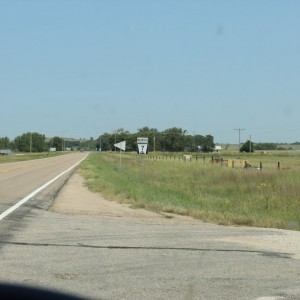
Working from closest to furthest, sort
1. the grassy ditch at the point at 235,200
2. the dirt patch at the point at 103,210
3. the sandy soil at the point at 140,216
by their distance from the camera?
the sandy soil at the point at 140,216 < the dirt patch at the point at 103,210 < the grassy ditch at the point at 235,200

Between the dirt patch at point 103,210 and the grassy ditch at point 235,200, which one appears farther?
the grassy ditch at point 235,200

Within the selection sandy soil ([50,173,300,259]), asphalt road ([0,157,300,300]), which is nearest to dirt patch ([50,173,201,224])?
sandy soil ([50,173,300,259])

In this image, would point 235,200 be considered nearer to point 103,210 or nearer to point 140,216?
point 103,210

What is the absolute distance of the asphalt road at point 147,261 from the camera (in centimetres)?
627

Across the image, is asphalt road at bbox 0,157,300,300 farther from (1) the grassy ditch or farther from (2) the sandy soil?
(1) the grassy ditch

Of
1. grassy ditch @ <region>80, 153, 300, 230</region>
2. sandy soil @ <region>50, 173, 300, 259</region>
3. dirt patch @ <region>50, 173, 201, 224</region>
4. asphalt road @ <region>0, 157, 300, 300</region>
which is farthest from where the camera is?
grassy ditch @ <region>80, 153, 300, 230</region>

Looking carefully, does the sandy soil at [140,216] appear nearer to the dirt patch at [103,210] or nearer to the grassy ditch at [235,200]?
the dirt patch at [103,210]

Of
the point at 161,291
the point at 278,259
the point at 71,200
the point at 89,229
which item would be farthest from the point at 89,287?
the point at 71,200

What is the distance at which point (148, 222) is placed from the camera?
12.5 m

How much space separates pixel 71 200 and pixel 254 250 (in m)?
10.1

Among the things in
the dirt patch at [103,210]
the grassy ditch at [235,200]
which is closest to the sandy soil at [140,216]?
the dirt patch at [103,210]

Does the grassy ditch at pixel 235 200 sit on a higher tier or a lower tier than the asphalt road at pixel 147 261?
lower

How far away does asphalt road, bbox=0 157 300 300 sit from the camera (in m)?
6.27

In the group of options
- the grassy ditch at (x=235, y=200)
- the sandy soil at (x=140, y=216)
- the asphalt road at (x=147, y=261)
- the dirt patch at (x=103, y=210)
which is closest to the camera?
the asphalt road at (x=147, y=261)
